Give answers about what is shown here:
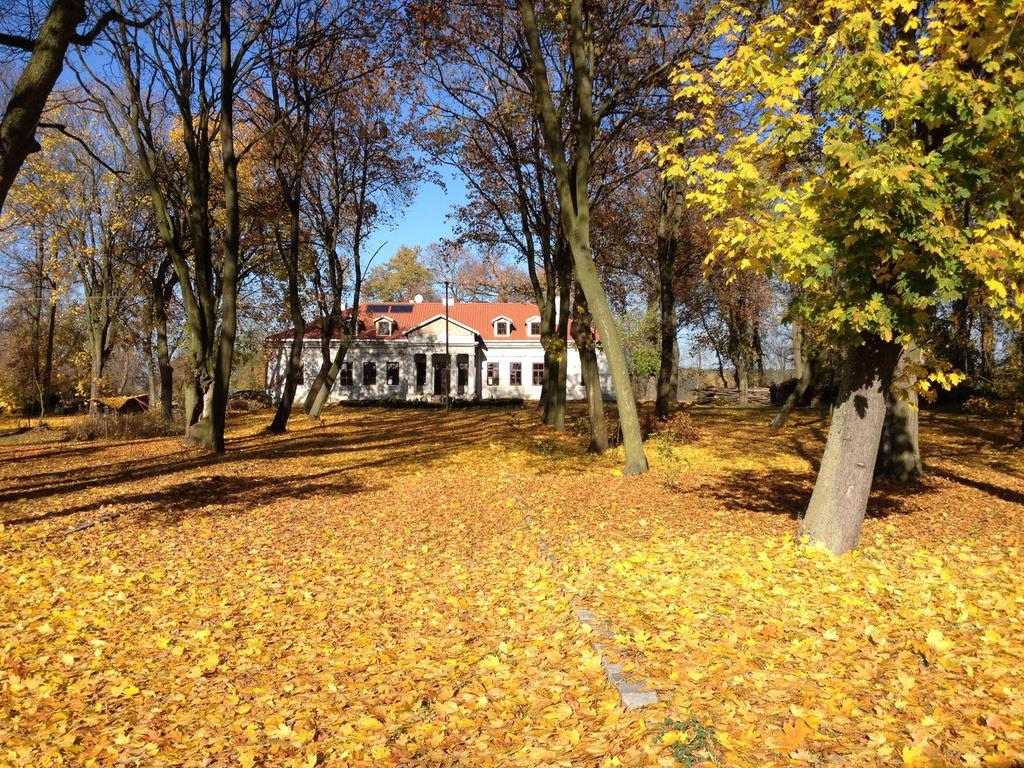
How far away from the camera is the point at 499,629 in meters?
4.80

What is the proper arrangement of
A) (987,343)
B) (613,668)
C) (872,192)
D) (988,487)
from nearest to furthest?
(613,668) → (872,192) → (988,487) → (987,343)

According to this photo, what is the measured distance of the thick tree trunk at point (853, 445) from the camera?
5863mm

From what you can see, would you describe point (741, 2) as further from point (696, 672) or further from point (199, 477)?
point (199, 477)

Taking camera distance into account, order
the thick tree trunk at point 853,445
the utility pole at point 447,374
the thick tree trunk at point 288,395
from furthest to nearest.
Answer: the utility pole at point 447,374
the thick tree trunk at point 288,395
the thick tree trunk at point 853,445

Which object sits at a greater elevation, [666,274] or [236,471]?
[666,274]

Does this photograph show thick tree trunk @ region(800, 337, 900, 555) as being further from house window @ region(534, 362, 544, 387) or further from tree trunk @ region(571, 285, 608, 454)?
house window @ region(534, 362, 544, 387)

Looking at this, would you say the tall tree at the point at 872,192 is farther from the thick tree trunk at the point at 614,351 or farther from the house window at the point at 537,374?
the house window at the point at 537,374

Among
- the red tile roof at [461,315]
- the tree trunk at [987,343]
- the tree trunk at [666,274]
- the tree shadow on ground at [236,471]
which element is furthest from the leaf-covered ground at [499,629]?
the red tile roof at [461,315]

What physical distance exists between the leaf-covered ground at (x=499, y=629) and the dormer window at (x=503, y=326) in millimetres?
35882

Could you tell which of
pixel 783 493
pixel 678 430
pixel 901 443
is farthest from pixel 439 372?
pixel 901 443

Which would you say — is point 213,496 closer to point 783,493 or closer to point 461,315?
point 783,493

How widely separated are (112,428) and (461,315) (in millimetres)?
29501

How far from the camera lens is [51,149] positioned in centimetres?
→ 2552

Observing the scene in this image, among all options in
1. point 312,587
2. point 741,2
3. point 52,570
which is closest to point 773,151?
point 741,2
